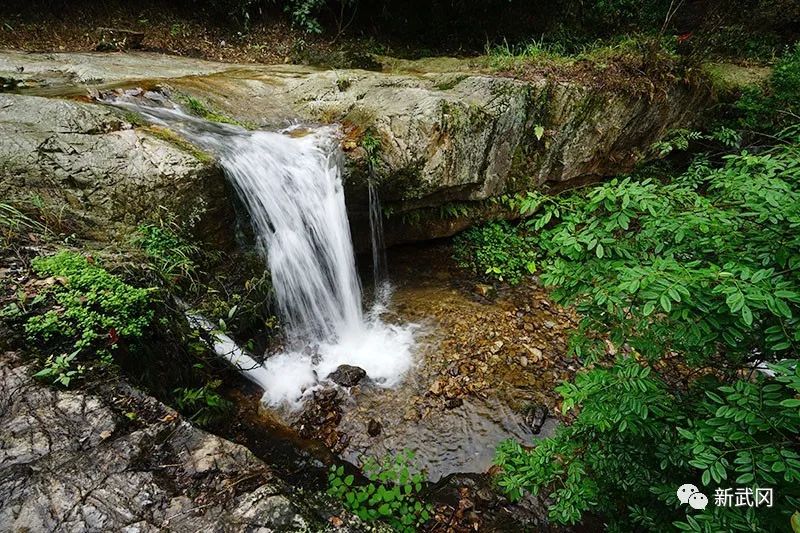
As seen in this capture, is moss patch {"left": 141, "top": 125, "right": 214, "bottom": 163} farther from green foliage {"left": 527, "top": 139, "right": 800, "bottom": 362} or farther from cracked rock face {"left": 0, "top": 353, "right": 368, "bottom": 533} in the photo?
green foliage {"left": 527, "top": 139, "right": 800, "bottom": 362}

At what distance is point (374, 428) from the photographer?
4.03 m

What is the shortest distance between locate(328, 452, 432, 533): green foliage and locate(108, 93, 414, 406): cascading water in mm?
1031

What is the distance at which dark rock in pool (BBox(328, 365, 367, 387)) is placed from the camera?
4.48m

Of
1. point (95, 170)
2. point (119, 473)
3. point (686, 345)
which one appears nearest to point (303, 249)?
point (95, 170)

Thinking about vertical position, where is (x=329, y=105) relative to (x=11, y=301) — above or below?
above

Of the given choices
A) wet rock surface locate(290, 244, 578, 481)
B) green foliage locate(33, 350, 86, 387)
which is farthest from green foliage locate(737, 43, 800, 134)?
green foliage locate(33, 350, 86, 387)

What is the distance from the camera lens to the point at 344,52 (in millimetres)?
8719

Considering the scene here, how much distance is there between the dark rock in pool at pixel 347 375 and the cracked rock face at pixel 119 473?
93.3 inches

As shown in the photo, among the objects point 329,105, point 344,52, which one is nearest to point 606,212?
point 329,105

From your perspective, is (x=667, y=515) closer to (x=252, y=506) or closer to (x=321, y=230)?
(x=252, y=506)

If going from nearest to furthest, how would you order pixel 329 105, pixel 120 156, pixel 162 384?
pixel 162 384 < pixel 120 156 < pixel 329 105

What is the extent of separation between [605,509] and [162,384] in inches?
122

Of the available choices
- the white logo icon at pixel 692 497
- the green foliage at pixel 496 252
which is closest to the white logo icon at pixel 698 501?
the white logo icon at pixel 692 497

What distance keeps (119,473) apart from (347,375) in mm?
2730
